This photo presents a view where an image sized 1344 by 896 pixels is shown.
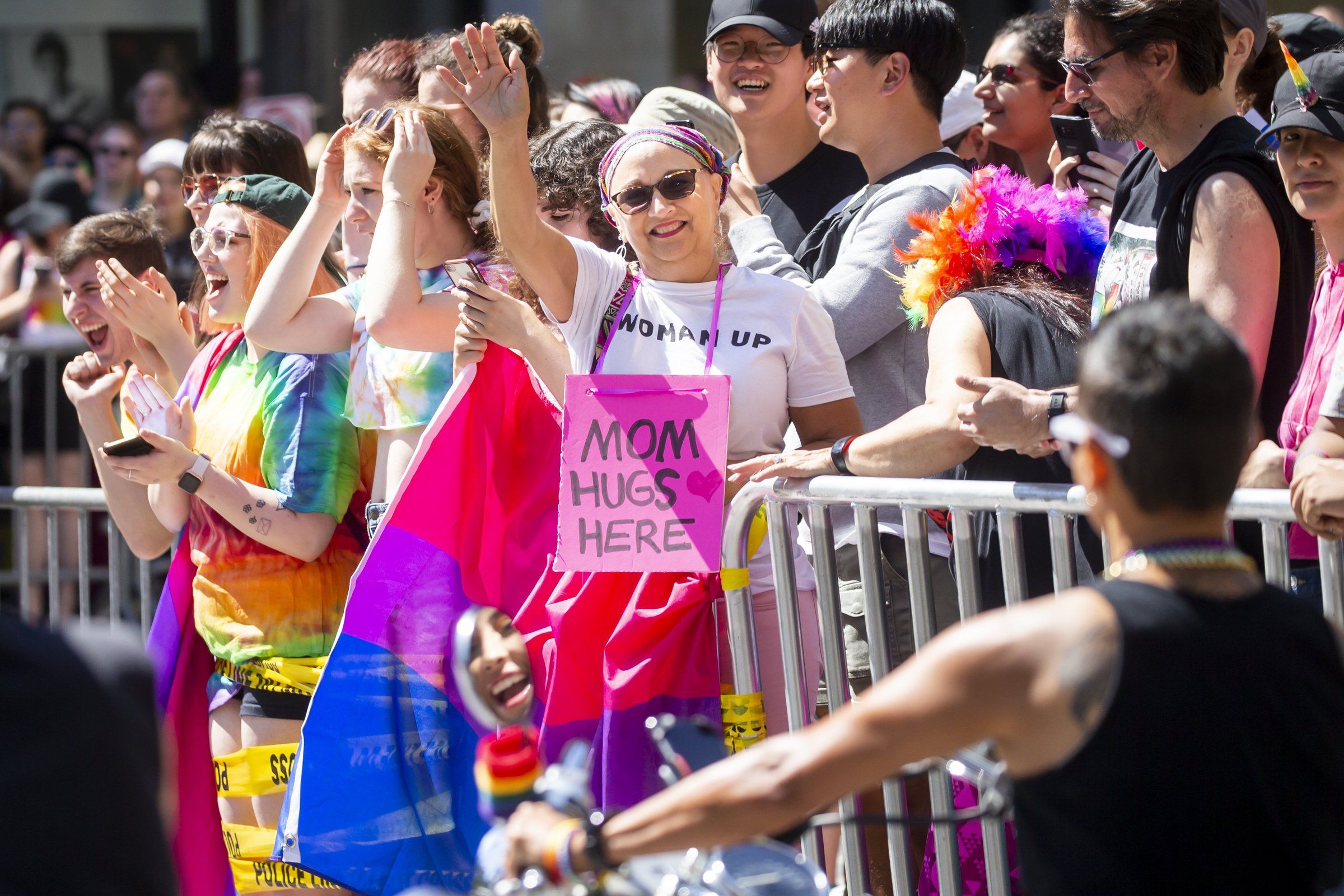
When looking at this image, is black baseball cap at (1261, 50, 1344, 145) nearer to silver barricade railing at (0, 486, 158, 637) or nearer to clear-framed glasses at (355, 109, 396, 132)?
clear-framed glasses at (355, 109, 396, 132)

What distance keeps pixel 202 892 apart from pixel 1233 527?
9.73 feet

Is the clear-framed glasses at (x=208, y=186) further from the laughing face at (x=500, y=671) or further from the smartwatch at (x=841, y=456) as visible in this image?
the laughing face at (x=500, y=671)

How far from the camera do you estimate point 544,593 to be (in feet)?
12.0

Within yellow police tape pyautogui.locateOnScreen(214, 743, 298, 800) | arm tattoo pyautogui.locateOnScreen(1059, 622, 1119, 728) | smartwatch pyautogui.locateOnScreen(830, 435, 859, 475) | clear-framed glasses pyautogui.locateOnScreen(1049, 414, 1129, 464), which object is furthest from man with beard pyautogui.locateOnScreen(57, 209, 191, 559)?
arm tattoo pyautogui.locateOnScreen(1059, 622, 1119, 728)

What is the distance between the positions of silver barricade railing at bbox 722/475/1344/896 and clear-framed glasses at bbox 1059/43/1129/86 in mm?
1035

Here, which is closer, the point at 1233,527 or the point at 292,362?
the point at 1233,527

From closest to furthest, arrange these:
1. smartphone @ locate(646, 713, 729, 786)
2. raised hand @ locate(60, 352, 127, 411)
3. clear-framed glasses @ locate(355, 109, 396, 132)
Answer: smartphone @ locate(646, 713, 729, 786), clear-framed glasses @ locate(355, 109, 396, 132), raised hand @ locate(60, 352, 127, 411)

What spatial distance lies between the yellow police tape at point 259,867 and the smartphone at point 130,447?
1.03 meters

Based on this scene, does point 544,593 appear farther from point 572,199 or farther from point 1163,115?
point 1163,115

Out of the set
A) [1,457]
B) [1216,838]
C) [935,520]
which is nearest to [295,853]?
[935,520]

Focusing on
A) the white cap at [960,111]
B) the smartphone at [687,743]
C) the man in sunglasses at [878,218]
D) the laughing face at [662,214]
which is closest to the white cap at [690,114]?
the man in sunglasses at [878,218]

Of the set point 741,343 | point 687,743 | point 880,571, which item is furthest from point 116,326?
point 687,743

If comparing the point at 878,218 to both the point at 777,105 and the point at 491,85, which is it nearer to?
the point at 777,105

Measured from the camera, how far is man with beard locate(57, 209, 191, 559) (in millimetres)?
4602
